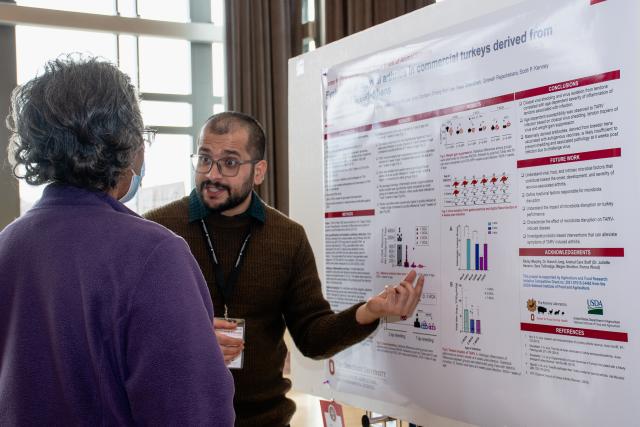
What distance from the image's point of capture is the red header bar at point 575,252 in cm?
148

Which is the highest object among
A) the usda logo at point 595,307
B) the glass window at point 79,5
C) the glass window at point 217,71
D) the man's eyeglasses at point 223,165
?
the glass window at point 79,5

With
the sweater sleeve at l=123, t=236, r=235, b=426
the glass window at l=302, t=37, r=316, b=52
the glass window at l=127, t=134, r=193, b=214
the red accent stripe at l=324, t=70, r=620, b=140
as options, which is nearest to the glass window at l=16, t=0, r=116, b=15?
the glass window at l=127, t=134, r=193, b=214

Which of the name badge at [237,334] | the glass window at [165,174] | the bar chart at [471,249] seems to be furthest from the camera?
the glass window at [165,174]

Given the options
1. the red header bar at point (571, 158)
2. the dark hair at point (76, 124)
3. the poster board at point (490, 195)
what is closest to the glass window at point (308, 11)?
the poster board at point (490, 195)

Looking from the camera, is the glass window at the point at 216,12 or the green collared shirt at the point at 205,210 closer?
the green collared shirt at the point at 205,210

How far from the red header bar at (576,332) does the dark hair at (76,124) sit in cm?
102

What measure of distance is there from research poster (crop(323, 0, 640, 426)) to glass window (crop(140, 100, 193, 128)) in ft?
11.0

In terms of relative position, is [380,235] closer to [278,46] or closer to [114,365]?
[114,365]

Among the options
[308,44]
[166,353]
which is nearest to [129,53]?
[308,44]

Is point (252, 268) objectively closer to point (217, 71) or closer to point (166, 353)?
point (166, 353)

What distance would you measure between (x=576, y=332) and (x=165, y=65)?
4.44 m

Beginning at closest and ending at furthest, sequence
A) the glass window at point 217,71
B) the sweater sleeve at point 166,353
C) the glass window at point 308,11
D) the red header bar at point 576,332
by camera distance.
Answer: the sweater sleeve at point 166,353, the red header bar at point 576,332, the glass window at point 308,11, the glass window at point 217,71

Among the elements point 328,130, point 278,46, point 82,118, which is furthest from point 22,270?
point 278,46

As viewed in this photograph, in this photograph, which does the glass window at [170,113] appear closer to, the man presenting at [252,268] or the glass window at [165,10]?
the glass window at [165,10]
